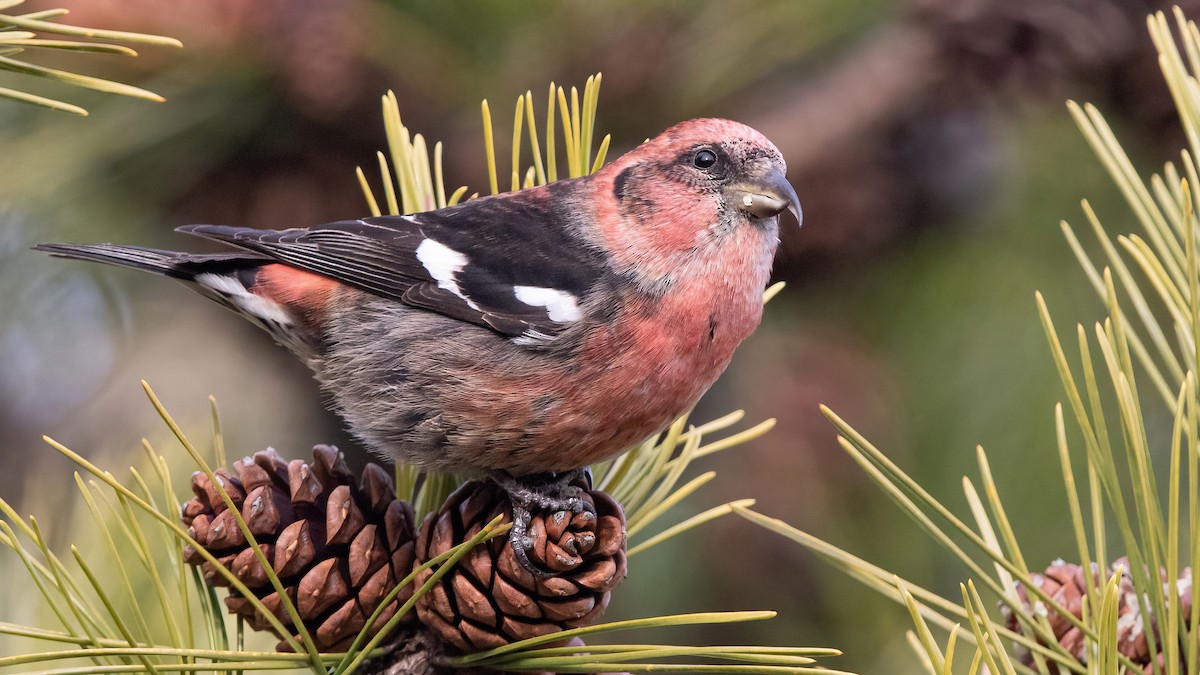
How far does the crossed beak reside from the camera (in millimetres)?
2283

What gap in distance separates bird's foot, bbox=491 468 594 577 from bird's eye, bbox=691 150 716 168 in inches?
29.1

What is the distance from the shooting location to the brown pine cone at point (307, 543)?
1493 millimetres

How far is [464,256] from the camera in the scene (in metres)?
2.34

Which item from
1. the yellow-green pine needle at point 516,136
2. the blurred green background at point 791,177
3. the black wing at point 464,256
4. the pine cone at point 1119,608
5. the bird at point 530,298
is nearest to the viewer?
the pine cone at point 1119,608

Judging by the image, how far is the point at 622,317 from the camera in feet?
7.14

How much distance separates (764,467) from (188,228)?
1695mm

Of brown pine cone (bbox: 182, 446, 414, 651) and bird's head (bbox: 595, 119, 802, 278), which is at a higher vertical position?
bird's head (bbox: 595, 119, 802, 278)

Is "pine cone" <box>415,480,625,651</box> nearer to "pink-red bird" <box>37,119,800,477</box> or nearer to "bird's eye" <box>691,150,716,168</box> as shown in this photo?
"pink-red bird" <box>37,119,800,477</box>

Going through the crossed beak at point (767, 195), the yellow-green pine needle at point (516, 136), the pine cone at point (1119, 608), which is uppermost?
the yellow-green pine needle at point (516, 136)

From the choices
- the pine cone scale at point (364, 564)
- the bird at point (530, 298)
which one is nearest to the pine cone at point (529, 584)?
the pine cone scale at point (364, 564)

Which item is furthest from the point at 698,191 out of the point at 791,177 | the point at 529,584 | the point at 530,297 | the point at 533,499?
the point at 529,584

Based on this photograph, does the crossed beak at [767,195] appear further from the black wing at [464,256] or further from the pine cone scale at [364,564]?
the pine cone scale at [364,564]

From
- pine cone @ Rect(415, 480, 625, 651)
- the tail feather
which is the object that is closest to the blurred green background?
the tail feather

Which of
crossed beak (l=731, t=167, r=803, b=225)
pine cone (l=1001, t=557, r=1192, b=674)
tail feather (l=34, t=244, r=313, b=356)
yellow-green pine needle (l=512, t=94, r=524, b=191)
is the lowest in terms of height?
pine cone (l=1001, t=557, r=1192, b=674)
